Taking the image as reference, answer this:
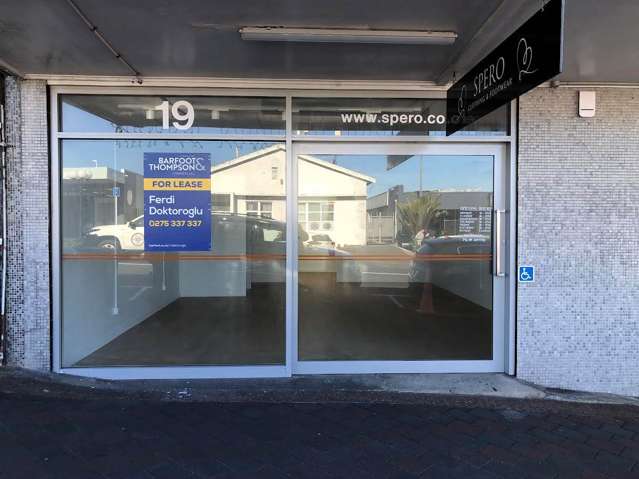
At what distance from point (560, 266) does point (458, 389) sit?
5.63ft

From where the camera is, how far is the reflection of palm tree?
5348 millimetres

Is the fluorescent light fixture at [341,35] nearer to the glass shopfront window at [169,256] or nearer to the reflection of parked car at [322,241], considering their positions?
the glass shopfront window at [169,256]

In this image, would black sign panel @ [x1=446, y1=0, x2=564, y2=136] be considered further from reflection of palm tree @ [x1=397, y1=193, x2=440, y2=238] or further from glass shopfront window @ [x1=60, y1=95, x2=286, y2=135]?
glass shopfront window @ [x1=60, y1=95, x2=286, y2=135]

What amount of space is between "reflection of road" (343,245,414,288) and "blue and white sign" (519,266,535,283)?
3.82 feet

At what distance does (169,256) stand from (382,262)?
2.37m

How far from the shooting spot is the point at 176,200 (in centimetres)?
514

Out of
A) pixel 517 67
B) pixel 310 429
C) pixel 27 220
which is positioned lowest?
pixel 310 429

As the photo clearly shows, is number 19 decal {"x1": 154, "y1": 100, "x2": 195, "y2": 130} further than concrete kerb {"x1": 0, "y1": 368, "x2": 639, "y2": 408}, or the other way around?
number 19 decal {"x1": 154, "y1": 100, "x2": 195, "y2": 130}

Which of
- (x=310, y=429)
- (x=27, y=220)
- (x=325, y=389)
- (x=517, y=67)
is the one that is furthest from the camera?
(x=27, y=220)

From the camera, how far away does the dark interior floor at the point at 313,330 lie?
5.28 metres

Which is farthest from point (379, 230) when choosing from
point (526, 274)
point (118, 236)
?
point (118, 236)

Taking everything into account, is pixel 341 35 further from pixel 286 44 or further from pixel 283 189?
pixel 283 189

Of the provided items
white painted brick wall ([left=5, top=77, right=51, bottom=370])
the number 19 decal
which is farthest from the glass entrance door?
white painted brick wall ([left=5, top=77, right=51, bottom=370])

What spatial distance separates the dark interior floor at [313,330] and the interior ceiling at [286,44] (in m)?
2.37
